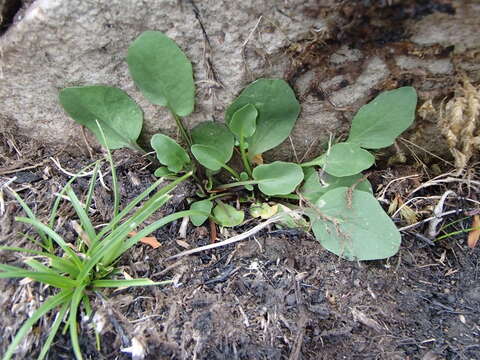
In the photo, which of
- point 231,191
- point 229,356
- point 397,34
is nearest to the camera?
point 229,356

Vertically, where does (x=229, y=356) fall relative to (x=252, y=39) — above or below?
below

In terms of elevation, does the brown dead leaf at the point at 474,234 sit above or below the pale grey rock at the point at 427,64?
below

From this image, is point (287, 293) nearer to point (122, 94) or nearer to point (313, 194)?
point (313, 194)

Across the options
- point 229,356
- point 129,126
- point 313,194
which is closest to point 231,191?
point 313,194

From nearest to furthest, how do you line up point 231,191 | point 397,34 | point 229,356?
point 229,356 → point 397,34 → point 231,191

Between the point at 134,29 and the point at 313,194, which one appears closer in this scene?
the point at 134,29

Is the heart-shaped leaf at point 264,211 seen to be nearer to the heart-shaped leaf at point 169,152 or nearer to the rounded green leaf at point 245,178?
the rounded green leaf at point 245,178

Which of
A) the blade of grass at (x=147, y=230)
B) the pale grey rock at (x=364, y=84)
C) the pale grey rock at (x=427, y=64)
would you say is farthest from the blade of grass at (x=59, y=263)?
the pale grey rock at (x=427, y=64)

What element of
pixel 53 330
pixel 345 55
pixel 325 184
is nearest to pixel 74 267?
pixel 53 330
